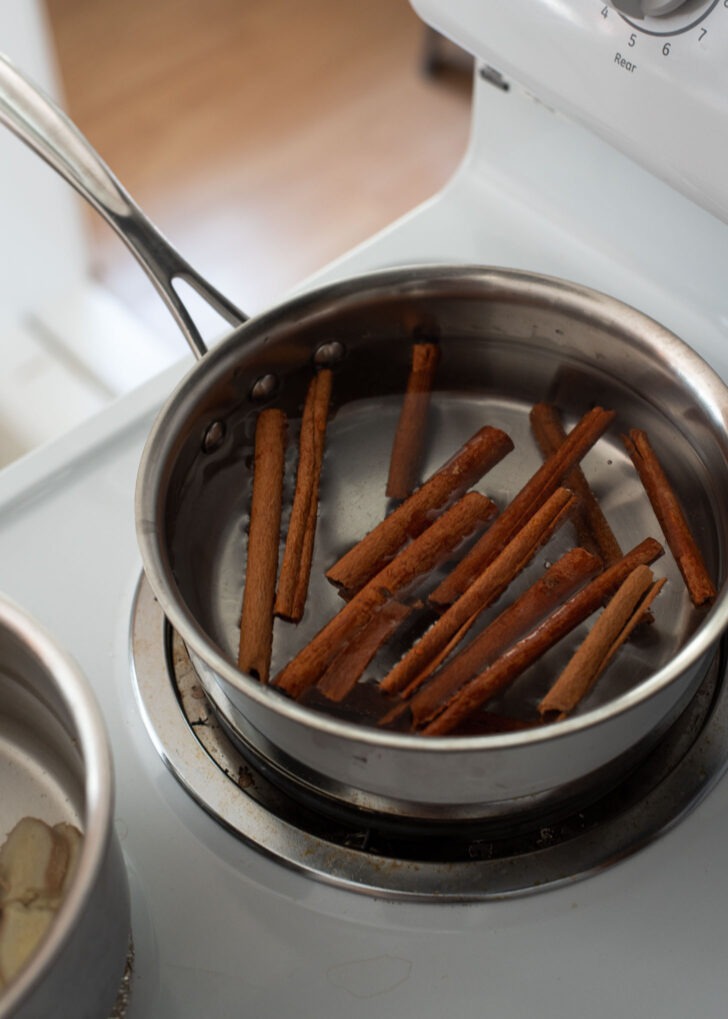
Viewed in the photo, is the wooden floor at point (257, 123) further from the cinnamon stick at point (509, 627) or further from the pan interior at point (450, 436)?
the cinnamon stick at point (509, 627)

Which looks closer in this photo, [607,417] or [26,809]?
A: [26,809]

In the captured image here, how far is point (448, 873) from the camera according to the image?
1.59 feet

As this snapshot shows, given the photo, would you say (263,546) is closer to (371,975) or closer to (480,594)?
(480,594)

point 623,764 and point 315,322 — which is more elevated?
point 315,322

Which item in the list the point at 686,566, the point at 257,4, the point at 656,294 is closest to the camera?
the point at 686,566

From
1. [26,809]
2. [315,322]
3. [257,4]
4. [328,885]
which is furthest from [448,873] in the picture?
[257,4]

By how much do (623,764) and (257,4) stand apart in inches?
75.3

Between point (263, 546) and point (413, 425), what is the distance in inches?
5.0

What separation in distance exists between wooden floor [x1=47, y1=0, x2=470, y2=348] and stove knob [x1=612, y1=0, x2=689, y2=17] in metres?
1.08

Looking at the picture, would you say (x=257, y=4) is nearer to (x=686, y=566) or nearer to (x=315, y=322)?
(x=315, y=322)

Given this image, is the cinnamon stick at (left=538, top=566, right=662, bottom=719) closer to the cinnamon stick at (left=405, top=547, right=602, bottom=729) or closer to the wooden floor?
the cinnamon stick at (left=405, top=547, right=602, bottom=729)

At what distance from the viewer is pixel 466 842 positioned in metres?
0.50

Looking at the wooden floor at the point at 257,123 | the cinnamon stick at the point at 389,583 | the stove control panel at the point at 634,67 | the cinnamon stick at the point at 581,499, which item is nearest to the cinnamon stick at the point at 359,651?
the cinnamon stick at the point at 389,583

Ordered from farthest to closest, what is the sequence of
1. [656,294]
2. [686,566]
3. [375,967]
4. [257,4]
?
1. [257,4]
2. [656,294]
3. [686,566]
4. [375,967]
